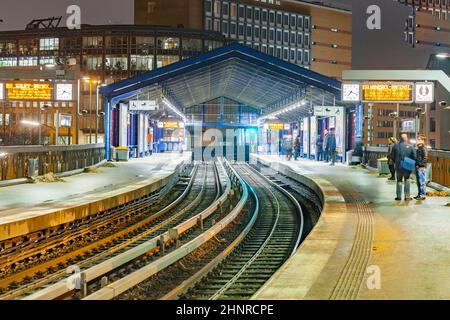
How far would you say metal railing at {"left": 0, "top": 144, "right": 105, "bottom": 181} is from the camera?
1814 centimetres

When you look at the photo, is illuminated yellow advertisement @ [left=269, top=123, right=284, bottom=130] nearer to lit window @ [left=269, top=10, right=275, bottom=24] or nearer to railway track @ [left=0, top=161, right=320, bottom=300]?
railway track @ [left=0, top=161, right=320, bottom=300]

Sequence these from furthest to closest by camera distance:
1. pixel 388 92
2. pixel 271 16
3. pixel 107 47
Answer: pixel 271 16 → pixel 107 47 → pixel 388 92

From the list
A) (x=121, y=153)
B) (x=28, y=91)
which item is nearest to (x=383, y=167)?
(x=28, y=91)

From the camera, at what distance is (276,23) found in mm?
111938

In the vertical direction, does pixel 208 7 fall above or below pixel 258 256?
above

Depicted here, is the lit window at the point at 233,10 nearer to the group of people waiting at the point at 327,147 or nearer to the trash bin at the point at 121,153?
the group of people waiting at the point at 327,147

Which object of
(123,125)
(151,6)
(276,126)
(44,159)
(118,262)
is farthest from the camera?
(151,6)

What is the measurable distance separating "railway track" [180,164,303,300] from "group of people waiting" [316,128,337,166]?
13.9 metres

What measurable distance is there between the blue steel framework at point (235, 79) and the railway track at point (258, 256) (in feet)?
42.2

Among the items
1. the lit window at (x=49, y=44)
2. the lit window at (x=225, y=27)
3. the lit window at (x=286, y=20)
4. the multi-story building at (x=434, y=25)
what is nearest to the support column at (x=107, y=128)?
the lit window at (x=49, y=44)

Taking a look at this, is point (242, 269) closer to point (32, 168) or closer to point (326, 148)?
point (32, 168)

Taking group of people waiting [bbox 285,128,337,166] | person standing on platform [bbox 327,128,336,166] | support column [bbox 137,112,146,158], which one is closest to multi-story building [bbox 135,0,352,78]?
support column [bbox 137,112,146,158]

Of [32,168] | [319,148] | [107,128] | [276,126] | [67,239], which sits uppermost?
[276,126]

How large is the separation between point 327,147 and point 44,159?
20.3 meters
